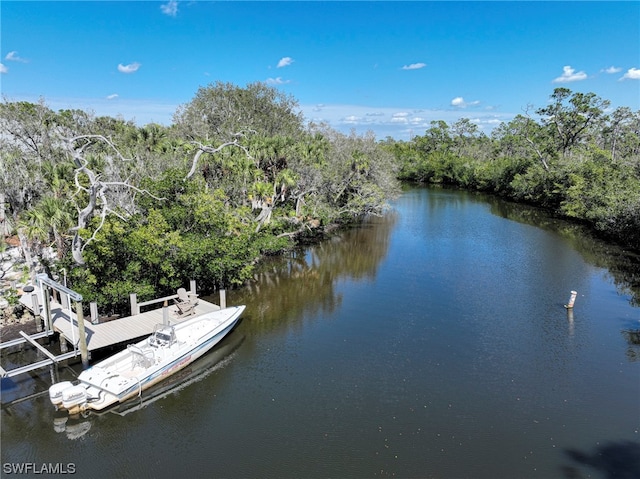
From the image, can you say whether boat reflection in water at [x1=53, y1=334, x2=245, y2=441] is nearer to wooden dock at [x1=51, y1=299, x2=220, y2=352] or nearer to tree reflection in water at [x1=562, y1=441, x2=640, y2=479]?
wooden dock at [x1=51, y1=299, x2=220, y2=352]

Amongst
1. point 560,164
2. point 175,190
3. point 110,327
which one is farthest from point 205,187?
point 560,164

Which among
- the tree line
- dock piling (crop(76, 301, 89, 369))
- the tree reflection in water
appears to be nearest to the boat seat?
the tree line

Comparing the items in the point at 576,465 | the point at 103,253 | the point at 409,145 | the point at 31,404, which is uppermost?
the point at 409,145

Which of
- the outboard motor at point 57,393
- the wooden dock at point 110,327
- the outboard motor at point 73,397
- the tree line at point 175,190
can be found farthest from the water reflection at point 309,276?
the outboard motor at point 57,393

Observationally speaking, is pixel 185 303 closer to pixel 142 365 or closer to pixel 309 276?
pixel 142 365

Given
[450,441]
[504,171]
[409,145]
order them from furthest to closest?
1. [409,145]
2. [504,171]
3. [450,441]

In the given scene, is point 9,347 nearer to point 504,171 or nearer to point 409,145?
point 504,171

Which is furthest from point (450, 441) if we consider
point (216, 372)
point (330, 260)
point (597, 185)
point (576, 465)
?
point (597, 185)

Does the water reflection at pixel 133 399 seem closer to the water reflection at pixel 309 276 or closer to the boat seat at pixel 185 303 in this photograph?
the boat seat at pixel 185 303
